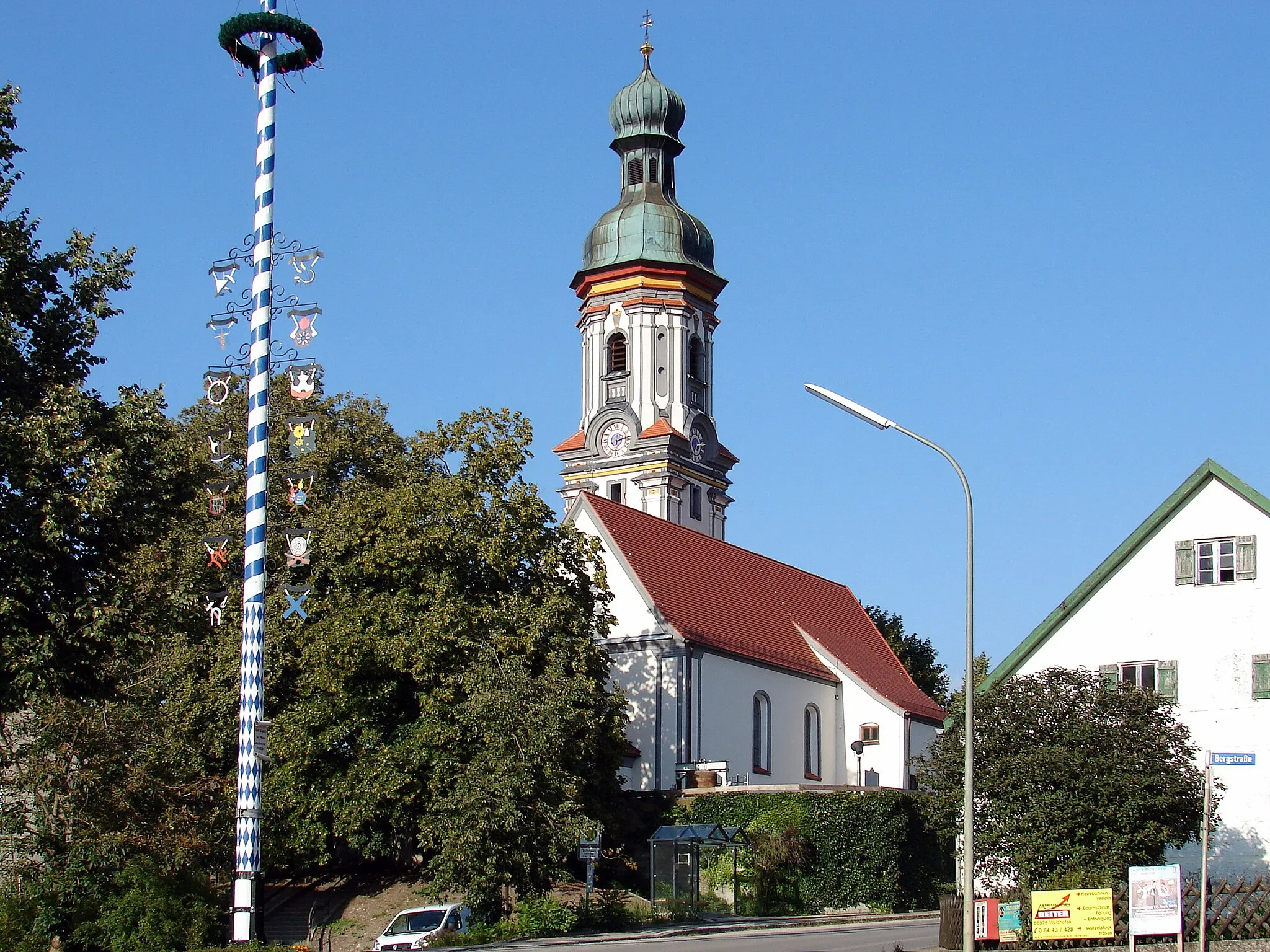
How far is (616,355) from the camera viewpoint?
249ft

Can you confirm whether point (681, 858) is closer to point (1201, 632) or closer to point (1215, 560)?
point (1201, 632)

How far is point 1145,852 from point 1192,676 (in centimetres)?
761

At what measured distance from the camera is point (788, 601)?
2349 inches

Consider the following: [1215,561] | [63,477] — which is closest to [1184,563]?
[1215,561]

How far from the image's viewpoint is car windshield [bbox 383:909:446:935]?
3234 cm

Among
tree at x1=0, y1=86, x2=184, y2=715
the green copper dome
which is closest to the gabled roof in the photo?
tree at x1=0, y1=86, x2=184, y2=715

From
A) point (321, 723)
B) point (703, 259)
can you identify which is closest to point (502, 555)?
point (321, 723)

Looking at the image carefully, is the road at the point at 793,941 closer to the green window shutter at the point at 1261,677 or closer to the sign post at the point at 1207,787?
the sign post at the point at 1207,787

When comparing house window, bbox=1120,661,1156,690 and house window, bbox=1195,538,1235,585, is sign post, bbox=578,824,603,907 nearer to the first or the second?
house window, bbox=1120,661,1156,690

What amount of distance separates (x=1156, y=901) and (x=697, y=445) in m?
51.7

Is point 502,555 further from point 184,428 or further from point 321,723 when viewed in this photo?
point 184,428

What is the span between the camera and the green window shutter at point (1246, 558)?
120 ft

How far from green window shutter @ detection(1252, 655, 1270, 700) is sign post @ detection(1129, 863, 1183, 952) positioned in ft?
41.8

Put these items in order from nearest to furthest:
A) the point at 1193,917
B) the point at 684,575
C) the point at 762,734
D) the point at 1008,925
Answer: the point at 1008,925
the point at 1193,917
the point at 762,734
the point at 684,575
